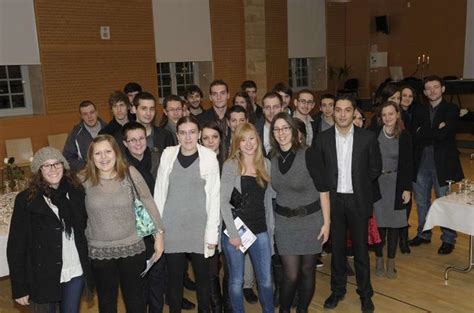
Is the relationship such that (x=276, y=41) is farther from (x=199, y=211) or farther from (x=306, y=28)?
(x=199, y=211)

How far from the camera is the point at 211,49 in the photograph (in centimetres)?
1088

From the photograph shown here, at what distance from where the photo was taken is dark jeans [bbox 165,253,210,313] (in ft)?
10.9

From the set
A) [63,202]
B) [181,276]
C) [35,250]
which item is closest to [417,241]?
[181,276]

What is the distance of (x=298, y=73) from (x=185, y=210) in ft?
35.5

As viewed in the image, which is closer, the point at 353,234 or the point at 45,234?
the point at 45,234

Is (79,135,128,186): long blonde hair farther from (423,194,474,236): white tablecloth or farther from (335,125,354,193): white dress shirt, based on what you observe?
(423,194,474,236): white tablecloth

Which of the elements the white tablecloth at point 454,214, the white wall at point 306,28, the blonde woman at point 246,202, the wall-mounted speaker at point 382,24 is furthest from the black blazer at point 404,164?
the wall-mounted speaker at point 382,24

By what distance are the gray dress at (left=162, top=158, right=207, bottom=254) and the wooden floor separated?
1.12 meters

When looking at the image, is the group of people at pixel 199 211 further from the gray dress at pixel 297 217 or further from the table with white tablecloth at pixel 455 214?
the table with white tablecloth at pixel 455 214

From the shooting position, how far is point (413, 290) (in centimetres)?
423

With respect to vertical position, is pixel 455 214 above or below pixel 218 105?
below

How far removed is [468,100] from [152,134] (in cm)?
1041

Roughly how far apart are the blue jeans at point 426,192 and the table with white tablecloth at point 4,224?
13.5 feet

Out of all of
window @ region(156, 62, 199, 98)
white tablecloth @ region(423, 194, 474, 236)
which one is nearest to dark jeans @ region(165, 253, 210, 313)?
white tablecloth @ region(423, 194, 474, 236)
